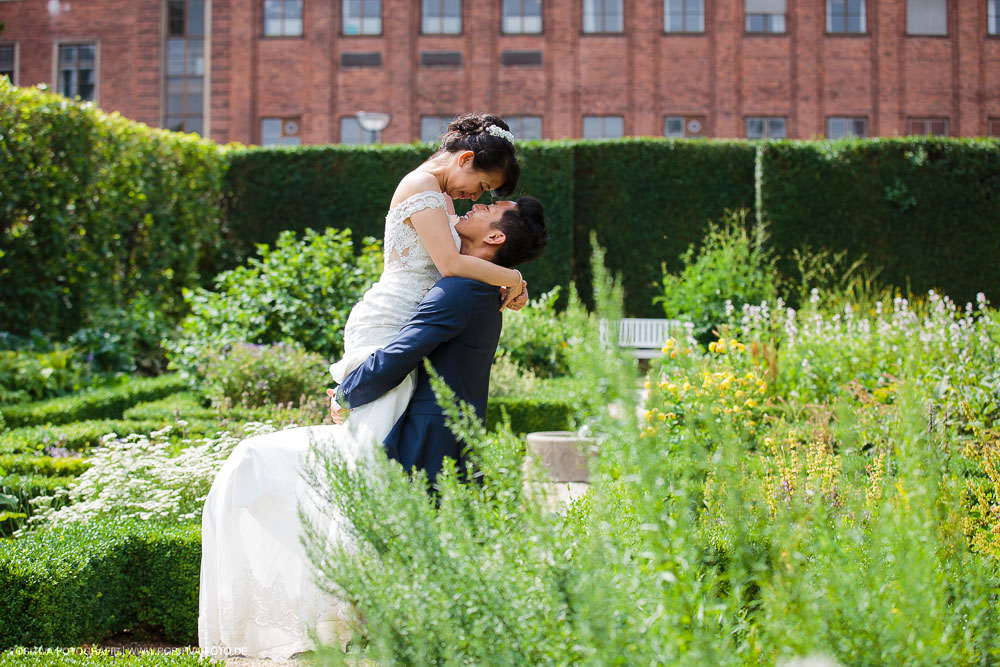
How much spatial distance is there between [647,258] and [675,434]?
8235mm

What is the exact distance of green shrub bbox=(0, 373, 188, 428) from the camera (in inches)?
236

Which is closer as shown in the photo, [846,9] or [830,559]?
[830,559]

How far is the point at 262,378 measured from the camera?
6422mm

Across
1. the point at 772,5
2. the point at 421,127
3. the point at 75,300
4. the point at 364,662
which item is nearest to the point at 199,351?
the point at 75,300

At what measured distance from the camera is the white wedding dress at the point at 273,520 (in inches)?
99.2

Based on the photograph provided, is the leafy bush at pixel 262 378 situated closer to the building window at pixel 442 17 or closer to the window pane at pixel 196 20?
the building window at pixel 442 17

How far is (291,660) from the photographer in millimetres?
2641

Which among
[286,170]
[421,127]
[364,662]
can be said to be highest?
[421,127]

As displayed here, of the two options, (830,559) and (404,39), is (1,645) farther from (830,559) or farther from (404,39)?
(404,39)

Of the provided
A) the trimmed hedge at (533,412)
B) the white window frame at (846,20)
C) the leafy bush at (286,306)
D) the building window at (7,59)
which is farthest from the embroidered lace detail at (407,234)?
the building window at (7,59)

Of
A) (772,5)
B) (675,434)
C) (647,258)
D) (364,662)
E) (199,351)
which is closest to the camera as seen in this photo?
(364,662)

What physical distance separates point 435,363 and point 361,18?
19217 mm

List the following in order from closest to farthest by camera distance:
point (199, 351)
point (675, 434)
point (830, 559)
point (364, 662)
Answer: point (830, 559) < point (364, 662) < point (675, 434) < point (199, 351)

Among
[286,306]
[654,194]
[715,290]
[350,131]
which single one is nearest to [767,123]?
[654,194]
